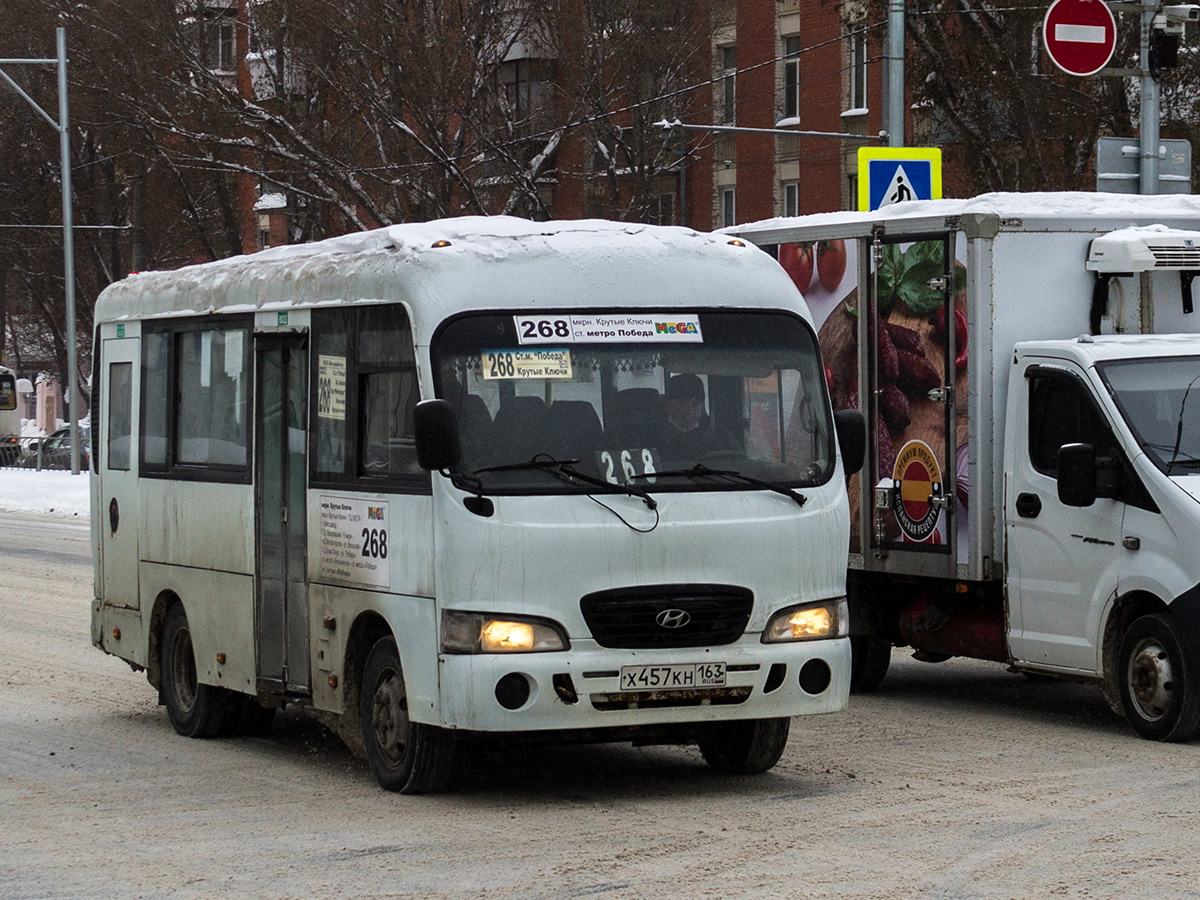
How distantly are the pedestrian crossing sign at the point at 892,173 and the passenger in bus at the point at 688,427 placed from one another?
10.5 metres

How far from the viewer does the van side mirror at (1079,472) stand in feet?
36.2

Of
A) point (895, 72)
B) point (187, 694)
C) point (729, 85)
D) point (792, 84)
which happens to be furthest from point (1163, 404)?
point (729, 85)

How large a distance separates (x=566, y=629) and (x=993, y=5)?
909 inches

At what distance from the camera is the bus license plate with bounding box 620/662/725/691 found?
349 inches

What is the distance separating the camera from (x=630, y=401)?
920 centimetres

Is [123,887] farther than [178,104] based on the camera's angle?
No

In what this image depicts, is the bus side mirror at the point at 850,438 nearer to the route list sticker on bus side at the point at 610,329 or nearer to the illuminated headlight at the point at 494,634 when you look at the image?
the route list sticker on bus side at the point at 610,329

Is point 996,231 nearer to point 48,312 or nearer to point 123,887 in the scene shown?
point 123,887

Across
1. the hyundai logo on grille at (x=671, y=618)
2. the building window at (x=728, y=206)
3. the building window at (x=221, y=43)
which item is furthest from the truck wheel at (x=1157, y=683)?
the building window at (x=728, y=206)

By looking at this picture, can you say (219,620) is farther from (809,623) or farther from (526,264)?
(809,623)

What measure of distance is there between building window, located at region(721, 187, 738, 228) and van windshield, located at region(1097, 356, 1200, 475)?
129 feet

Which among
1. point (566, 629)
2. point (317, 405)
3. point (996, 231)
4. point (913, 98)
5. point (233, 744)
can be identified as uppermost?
point (913, 98)

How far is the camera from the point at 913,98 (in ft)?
101

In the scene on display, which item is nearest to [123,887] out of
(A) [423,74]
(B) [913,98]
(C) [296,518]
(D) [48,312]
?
(C) [296,518]
